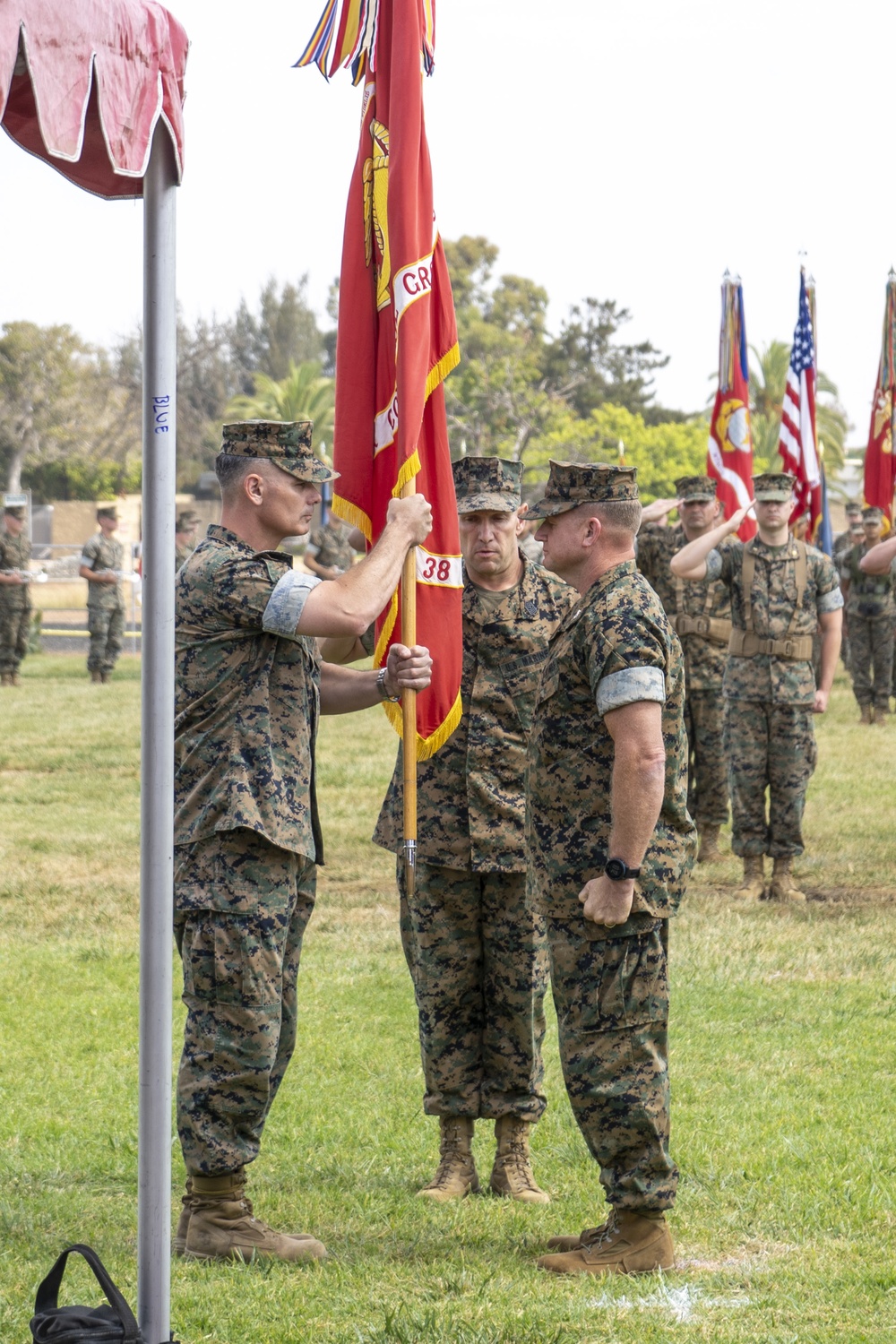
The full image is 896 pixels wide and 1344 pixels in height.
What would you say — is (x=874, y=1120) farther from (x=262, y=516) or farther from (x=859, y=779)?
(x=859, y=779)

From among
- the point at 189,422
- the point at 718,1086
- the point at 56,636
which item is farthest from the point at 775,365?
the point at 718,1086

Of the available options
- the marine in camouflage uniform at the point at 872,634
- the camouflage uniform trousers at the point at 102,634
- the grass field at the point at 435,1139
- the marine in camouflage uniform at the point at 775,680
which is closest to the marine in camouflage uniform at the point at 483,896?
the grass field at the point at 435,1139

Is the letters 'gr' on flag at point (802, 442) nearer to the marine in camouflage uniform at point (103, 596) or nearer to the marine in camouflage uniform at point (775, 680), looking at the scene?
the marine in camouflage uniform at point (775, 680)

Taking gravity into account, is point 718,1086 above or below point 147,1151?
below

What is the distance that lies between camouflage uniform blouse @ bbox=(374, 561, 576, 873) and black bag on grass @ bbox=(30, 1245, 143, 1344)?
197 centimetres

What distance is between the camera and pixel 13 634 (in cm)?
2194

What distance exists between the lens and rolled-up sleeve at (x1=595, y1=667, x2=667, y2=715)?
4.14 meters

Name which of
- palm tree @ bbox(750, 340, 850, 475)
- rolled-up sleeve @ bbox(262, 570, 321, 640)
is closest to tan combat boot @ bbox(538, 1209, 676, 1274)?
rolled-up sleeve @ bbox(262, 570, 321, 640)

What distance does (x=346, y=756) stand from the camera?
15906 mm

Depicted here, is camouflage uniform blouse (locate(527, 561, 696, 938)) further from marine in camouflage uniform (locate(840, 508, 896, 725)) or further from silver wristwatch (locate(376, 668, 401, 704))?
marine in camouflage uniform (locate(840, 508, 896, 725))

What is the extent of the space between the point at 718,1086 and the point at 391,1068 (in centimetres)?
137

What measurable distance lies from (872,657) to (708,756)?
8.92 m

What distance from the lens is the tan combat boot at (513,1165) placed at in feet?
16.8

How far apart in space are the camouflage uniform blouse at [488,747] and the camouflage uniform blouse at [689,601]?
5.47 m
